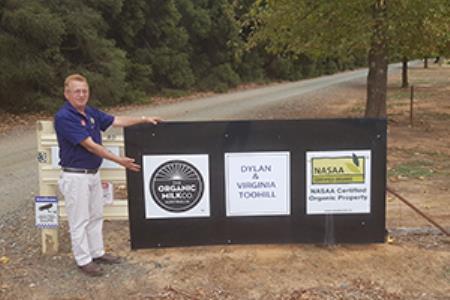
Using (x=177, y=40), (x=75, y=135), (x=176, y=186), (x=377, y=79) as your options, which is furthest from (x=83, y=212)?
(x=177, y=40)

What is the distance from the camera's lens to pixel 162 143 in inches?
203

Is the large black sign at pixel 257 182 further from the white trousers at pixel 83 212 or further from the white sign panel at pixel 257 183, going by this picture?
the white trousers at pixel 83 212

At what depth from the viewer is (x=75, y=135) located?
4445mm

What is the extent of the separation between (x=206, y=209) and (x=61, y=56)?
1479cm

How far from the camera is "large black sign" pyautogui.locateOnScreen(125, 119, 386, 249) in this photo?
5.18 m

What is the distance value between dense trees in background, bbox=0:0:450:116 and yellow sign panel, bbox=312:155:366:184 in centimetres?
720

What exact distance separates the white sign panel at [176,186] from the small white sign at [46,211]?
0.87m

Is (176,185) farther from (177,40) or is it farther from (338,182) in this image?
(177,40)

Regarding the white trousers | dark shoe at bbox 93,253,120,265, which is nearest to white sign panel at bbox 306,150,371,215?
dark shoe at bbox 93,253,120,265

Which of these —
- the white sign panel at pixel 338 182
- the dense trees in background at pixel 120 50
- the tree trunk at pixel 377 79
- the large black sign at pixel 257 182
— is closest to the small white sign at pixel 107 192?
the large black sign at pixel 257 182

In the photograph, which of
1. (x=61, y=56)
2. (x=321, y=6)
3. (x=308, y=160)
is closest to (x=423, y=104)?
(x=321, y=6)

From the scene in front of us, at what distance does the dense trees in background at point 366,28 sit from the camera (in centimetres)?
1170

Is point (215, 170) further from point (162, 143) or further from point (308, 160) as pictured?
point (308, 160)

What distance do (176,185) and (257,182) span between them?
30.5 inches
